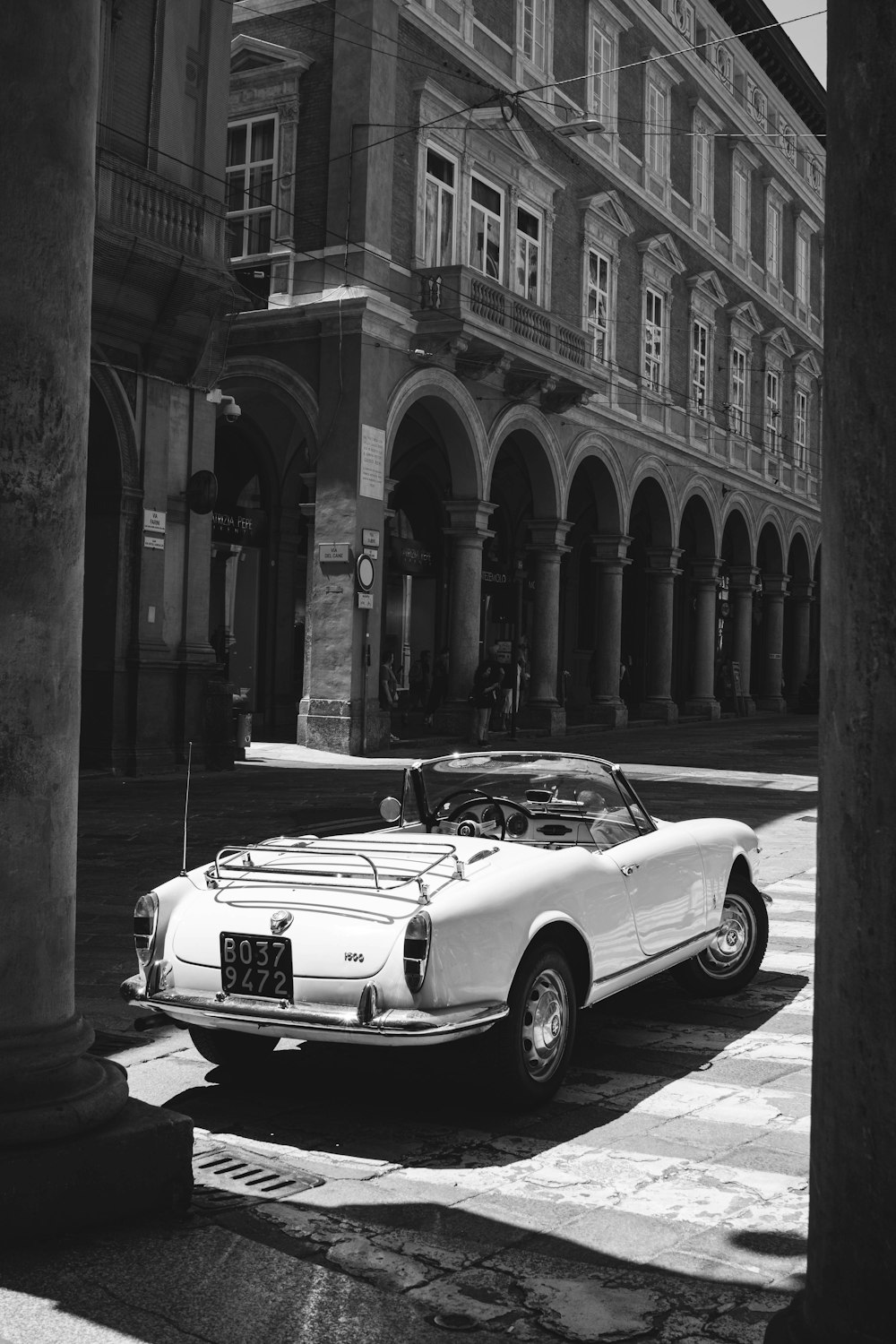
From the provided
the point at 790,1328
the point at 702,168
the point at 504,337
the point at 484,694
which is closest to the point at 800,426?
the point at 702,168

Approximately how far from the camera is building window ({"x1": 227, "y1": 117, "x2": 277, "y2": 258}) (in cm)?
2291

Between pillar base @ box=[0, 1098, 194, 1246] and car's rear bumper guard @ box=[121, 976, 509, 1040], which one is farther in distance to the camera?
car's rear bumper guard @ box=[121, 976, 509, 1040]

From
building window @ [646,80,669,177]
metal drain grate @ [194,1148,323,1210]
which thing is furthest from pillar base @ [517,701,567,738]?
metal drain grate @ [194,1148,323,1210]

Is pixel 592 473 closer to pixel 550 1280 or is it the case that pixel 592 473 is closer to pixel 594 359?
pixel 594 359

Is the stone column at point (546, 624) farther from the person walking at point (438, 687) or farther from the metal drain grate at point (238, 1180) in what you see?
the metal drain grate at point (238, 1180)

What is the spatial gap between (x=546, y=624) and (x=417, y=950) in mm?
22857

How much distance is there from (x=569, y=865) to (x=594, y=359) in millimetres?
24870

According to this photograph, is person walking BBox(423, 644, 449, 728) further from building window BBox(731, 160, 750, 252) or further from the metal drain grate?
the metal drain grate

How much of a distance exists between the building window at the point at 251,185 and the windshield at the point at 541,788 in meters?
18.0

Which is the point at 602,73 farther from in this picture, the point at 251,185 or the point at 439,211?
the point at 251,185

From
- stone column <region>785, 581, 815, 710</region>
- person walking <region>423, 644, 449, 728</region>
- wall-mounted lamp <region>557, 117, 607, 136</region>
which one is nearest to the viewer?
wall-mounted lamp <region>557, 117, 607, 136</region>

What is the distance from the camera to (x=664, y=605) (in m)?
33.3

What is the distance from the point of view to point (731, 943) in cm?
691

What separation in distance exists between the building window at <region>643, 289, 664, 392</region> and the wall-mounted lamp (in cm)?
497
